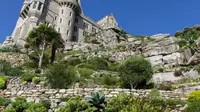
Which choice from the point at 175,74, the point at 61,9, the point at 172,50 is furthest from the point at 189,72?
the point at 61,9

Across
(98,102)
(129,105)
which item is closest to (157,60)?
(98,102)

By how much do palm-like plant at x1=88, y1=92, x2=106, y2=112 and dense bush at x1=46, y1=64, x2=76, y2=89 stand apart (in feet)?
23.0

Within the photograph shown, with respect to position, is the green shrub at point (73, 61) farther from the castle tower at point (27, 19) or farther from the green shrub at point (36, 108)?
the castle tower at point (27, 19)

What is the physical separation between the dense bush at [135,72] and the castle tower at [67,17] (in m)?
47.9

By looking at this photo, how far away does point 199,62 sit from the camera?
31.7 meters

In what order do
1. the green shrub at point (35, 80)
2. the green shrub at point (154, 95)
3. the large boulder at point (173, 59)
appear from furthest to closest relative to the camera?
1. the large boulder at point (173, 59)
2. the green shrub at point (35, 80)
3. the green shrub at point (154, 95)

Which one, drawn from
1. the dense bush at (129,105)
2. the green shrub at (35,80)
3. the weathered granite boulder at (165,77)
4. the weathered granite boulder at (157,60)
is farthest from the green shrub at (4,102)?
the weathered granite boulder at (157,60)

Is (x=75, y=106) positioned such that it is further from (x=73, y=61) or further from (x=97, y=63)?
(x=73, y=61)

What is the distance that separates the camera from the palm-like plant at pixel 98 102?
14.3m

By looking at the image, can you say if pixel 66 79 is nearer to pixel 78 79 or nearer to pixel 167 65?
pixel 78 79

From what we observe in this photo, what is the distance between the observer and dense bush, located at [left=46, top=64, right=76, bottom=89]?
844 inches

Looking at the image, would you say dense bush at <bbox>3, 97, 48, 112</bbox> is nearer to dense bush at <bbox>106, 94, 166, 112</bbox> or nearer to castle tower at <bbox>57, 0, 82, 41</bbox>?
dense bush at <bbox>106, 94, 166, 112</bbox>

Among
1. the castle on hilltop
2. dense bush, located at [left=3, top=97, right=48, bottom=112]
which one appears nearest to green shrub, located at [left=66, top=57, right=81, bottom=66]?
dense bush, located at [left=3, top=97, right=48, bottom=112]

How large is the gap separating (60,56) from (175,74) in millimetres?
21017
